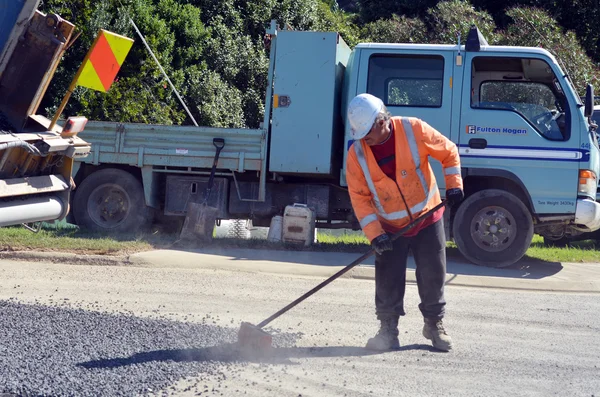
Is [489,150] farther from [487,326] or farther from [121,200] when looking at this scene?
[121,200]

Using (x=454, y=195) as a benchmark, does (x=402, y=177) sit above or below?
above

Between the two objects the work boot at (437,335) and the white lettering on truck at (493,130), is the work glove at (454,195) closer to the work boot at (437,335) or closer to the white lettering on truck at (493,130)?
the work boot at (437,335)

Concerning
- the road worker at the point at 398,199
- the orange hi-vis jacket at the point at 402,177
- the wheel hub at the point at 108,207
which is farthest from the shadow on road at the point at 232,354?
the wheel hub at the point at 108,207

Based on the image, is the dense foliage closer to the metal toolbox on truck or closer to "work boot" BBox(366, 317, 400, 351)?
the metal toolbox on truck

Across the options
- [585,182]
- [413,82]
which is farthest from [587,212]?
[413,82]

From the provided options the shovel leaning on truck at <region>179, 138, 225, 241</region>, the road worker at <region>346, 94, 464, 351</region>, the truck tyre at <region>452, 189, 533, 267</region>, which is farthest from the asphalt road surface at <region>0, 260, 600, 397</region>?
the shovel leaning on truck at <region>179, 138, 225, 241</region>

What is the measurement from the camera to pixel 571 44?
16.8m

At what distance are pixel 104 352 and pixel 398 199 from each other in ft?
7.58

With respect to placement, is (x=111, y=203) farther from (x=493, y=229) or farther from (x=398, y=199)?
(x=398, y=199)

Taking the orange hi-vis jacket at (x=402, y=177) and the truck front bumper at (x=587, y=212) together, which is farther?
the truck front bumper at (x=587, y=212)

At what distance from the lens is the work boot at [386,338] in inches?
229

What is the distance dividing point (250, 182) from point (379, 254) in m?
4.96

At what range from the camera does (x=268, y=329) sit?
6.25 metres

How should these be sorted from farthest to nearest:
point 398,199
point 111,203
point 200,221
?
point 111,203, point 200,221, point 398,199
